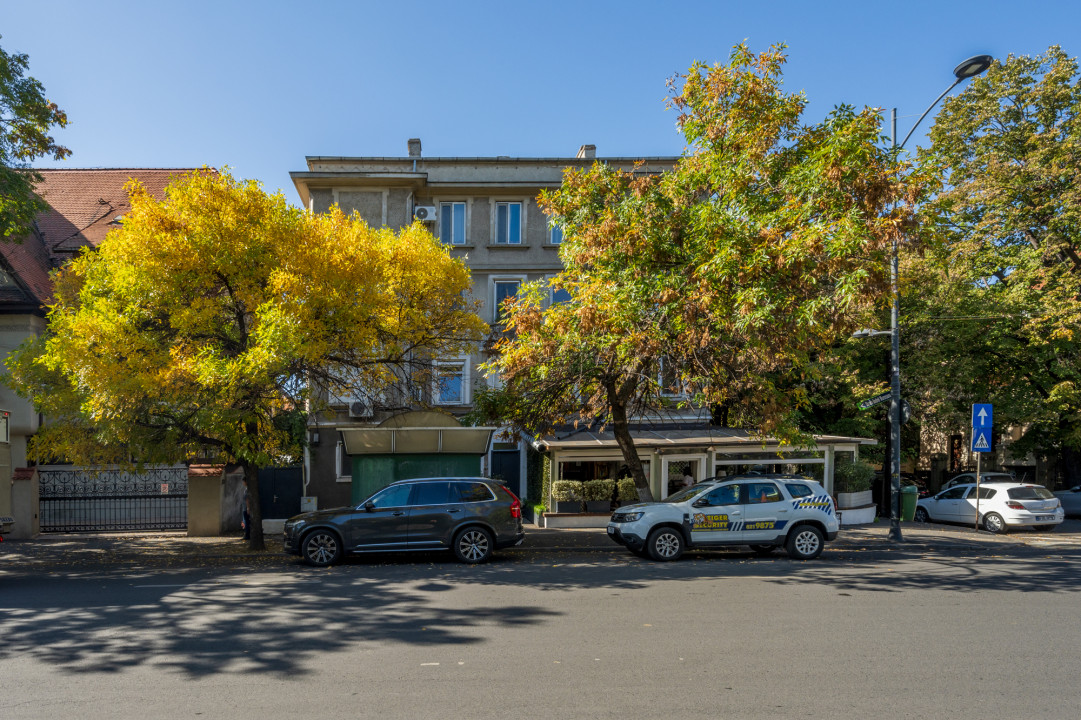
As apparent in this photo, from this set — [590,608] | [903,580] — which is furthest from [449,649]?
[903,580]

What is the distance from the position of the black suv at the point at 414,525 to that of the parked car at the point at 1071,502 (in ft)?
64.5

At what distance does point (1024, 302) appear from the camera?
827 inches

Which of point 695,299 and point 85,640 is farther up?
point 695,299

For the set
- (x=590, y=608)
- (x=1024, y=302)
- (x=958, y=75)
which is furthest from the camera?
(x=1024, y=302)

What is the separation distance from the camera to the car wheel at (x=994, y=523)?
18.1 metres

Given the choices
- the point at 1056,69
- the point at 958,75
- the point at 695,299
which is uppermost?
the point at 1056,69

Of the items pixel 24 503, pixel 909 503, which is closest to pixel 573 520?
pixel 909 503

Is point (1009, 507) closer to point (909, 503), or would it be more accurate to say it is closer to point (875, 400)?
point (909, 503)

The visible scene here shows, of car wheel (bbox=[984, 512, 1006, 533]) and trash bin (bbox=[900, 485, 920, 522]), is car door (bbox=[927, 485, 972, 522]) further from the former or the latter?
car wheel (bbox=[984, 512, 1006, 533])

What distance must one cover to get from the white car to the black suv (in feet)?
43.4

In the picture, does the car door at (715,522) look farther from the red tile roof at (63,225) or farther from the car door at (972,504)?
the red tile roof at (63,225)

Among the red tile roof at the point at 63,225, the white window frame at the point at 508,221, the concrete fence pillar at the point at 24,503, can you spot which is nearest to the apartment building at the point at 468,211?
the white window frame at the point at 508,221

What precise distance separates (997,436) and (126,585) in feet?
89.6

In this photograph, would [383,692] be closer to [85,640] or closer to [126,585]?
[85,640]
